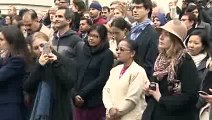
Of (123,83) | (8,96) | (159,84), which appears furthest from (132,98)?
(8,96)

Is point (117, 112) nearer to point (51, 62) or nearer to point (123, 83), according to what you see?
point (123, 83)

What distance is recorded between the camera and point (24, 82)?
20.5ft

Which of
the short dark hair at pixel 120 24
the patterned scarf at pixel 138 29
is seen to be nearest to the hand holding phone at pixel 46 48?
the patterned scarf at pixel 138 29

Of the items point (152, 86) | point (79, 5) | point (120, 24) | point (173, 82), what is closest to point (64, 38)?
point (120, 24)

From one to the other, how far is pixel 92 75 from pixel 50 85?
1505 mm

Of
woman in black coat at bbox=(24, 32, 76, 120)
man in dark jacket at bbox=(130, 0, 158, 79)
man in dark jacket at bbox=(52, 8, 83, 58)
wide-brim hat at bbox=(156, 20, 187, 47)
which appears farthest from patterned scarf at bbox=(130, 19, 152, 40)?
wide-brim hat at bbox=(156, 20, 187, 47)

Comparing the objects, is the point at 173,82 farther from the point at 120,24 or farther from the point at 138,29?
the point at 120,24

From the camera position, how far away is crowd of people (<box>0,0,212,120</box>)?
5.54 metres

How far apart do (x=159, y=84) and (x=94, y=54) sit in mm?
2033

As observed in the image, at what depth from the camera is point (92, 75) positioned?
295 inches

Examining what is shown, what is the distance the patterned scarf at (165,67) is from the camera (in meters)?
5.48

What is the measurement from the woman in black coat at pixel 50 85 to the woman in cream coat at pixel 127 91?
64cm

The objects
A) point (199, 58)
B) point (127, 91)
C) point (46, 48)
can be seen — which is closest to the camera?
point (46, 48)

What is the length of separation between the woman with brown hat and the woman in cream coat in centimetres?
77
